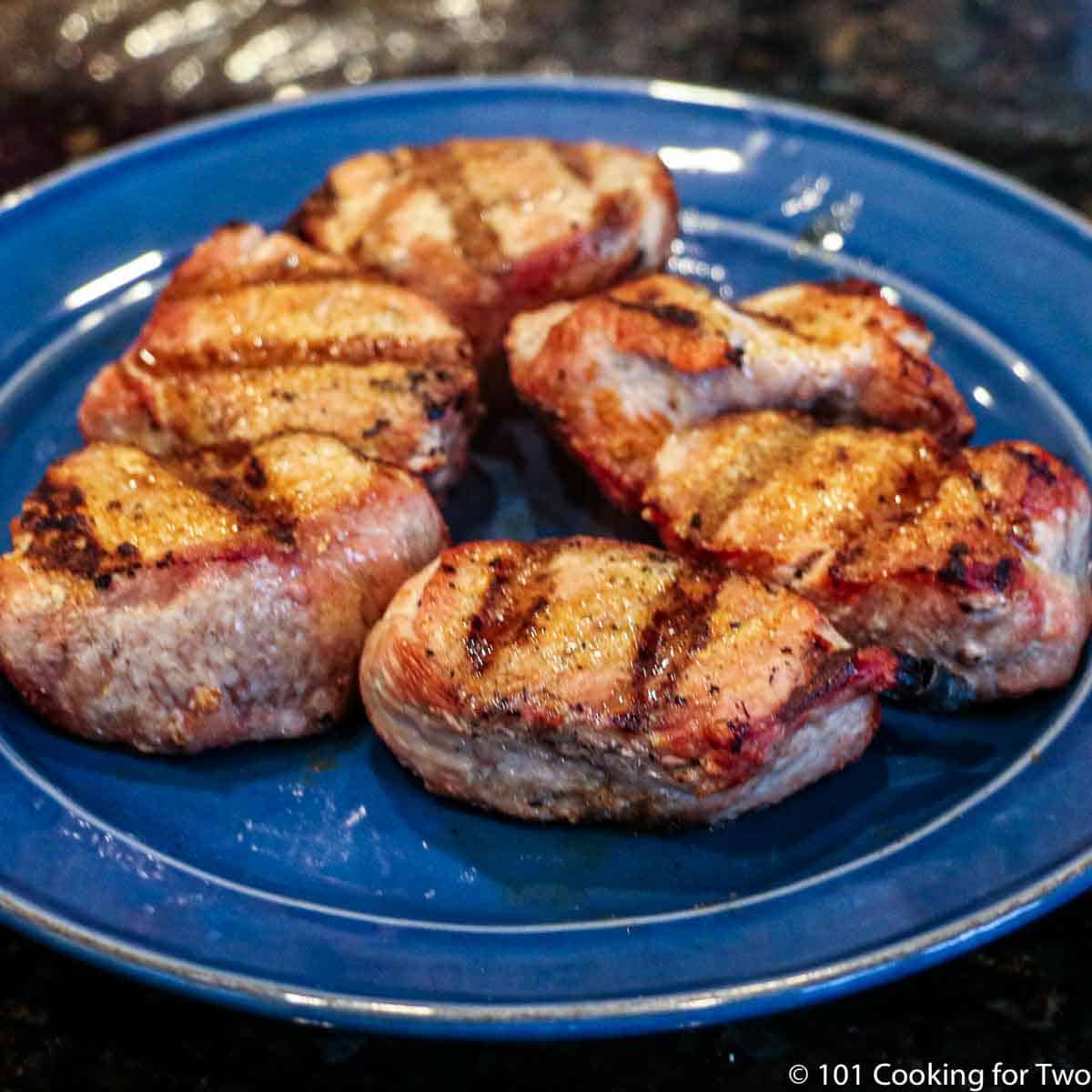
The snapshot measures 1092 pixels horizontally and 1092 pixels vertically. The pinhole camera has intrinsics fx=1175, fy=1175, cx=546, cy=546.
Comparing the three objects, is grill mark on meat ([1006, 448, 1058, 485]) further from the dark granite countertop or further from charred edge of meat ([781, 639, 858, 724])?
the dark granite countertop

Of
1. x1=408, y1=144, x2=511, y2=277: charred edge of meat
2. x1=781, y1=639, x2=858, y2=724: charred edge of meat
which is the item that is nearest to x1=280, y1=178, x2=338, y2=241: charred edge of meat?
x1=408, y1=144, x2=511, y2=277: charred edge of meat

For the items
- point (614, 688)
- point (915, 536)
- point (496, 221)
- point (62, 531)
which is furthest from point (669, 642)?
point (496, 221)

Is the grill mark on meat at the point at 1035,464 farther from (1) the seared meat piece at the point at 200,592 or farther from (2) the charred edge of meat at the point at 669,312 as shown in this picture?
(1) the seared meat piece at the point at 200,592

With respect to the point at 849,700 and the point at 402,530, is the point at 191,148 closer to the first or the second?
the point at 402,530

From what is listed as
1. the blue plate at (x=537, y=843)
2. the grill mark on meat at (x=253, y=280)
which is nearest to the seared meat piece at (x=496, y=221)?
the grill mark on meat at (x=253, y=280)

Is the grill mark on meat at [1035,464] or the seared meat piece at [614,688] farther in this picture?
the grill mark on meat at [1035,464]

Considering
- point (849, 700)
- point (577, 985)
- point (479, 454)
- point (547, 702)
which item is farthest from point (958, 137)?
point (577, 985)
